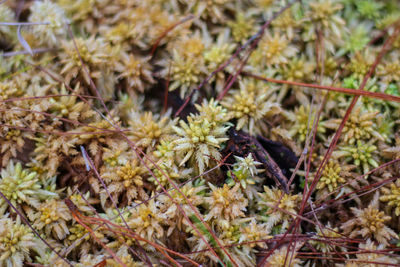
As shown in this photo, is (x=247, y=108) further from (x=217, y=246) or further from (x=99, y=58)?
(x=99, y=58)

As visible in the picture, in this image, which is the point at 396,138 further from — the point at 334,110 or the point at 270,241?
the point at 270,241

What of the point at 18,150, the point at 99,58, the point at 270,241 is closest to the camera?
the point at 270,241

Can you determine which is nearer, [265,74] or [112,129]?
[112,129]

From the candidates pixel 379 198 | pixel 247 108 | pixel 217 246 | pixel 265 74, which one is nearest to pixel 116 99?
pixel 247 108

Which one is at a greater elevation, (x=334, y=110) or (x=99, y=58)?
(x=99, y=58)

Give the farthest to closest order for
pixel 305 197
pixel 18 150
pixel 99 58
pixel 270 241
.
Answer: pixel 99 58
pixel 18 150
pixel 305 197
pixel 270 241

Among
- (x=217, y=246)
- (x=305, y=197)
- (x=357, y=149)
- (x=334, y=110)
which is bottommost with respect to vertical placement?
(x=217, y=246)
